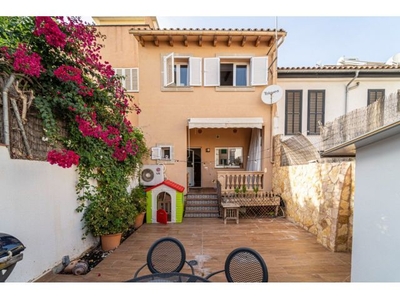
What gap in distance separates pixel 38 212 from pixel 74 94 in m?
2.25

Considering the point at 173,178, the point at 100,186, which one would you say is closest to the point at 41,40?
the point at 100,186

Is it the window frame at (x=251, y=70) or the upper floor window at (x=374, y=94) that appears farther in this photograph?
the upper floor window at (x=374, y=94)

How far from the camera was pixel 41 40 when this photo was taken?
3137 mm

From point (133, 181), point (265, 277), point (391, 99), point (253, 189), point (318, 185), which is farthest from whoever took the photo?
point (253, 189)

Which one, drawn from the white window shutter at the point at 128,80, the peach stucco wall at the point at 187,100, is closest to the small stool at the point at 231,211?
the peach stucco wall at the point at 187,100

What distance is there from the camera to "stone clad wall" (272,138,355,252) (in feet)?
13.8

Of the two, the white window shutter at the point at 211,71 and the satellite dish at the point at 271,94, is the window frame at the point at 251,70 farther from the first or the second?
the satellite dish at the point at 271,94

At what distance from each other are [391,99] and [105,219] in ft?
22.5

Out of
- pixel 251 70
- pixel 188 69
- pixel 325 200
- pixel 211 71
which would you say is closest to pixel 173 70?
pixel 188 69

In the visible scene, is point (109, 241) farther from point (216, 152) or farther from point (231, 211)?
point (216, 152)

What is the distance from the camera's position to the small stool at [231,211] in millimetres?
6543

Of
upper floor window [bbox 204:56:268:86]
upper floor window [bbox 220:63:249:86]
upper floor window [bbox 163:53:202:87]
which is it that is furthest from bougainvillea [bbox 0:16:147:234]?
upper floor window [bbox 220:63:249:86]

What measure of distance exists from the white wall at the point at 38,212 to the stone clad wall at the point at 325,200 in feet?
20.4

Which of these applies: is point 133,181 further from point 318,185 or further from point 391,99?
point 391,99
